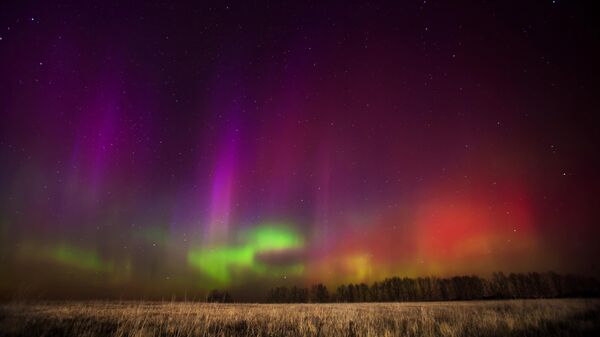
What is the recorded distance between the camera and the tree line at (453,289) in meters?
107

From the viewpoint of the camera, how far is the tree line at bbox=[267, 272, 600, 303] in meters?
107

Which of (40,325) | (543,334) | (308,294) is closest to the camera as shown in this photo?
(543,334)

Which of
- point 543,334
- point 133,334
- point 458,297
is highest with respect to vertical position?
point 133,334

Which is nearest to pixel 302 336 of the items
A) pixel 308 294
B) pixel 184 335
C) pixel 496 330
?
pixel 184 335

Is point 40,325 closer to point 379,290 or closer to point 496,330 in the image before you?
point 496,330

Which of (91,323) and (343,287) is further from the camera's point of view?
(343,287)

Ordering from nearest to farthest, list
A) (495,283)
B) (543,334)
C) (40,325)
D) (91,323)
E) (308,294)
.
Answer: (543,334) < (40,325) < (91,323) < (495,283) < (308,294)

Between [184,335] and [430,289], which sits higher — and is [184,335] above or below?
above

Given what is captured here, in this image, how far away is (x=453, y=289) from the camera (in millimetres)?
118938

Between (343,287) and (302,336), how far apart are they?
141 metres

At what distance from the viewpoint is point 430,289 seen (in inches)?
4808

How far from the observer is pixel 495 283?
11375 centimetres

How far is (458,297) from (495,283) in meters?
15.6

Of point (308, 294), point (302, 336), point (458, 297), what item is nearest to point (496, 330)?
point (302, 336)
